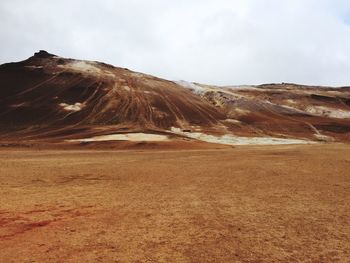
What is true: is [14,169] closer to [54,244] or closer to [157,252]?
[54,244]

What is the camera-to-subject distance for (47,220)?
10094mm

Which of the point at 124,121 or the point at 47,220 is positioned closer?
the point at 47,220

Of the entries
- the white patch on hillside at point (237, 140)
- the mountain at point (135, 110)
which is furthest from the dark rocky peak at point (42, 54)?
the white patch on hillside at point (237, 140)

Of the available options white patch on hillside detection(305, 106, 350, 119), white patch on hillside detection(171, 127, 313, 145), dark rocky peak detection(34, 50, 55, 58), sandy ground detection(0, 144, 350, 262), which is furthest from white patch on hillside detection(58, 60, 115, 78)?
sandy ground detection(0, 144, 350, 262)

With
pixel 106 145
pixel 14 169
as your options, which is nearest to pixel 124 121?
pixel 106 145

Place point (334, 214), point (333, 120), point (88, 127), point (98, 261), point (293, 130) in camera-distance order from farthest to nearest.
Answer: point (333, 120) → point (293, 130) → point (88, 127) → point (334, 214) → point (98, 261)

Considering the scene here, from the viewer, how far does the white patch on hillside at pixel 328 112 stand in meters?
60.0

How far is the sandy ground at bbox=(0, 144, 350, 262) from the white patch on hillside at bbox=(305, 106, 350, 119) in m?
43.6

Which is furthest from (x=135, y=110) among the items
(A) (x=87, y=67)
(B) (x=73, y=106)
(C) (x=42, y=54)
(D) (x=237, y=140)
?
(C) (x=42, y=54)

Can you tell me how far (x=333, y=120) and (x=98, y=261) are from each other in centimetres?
5144

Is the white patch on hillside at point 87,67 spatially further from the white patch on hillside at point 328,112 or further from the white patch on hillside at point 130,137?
the white patch on hillside at point 328,112

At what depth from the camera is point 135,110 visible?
50.0 metres

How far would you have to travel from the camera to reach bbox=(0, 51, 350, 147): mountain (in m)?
42.4

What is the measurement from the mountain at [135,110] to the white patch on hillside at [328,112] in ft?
0.42
